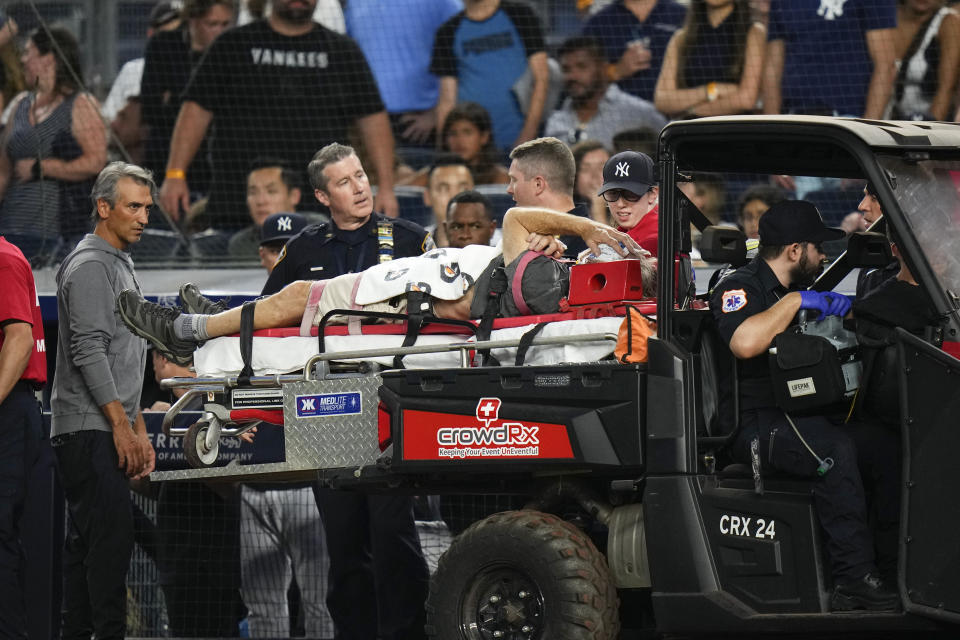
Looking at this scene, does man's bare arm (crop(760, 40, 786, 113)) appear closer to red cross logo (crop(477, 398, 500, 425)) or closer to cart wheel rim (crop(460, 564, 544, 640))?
red cross logo (crop(477, 398, 500, 425))

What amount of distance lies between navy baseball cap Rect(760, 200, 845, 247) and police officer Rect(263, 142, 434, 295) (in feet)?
8.71

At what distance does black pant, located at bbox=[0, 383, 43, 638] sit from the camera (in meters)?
6.92

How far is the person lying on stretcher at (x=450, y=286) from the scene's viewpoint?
6.12m

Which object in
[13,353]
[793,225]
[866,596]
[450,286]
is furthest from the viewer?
[13,353]

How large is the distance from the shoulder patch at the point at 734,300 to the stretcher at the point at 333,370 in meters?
0.45

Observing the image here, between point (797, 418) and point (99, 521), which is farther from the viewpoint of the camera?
point (99, 521)

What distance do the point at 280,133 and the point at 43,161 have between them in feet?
6.54

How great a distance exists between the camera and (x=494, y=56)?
12281mm

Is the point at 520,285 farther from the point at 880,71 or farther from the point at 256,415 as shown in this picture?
the point at 880,71

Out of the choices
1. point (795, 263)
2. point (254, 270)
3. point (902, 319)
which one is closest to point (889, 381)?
point (902, 319)

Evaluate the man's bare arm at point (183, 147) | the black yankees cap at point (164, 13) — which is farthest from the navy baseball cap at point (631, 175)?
the black yankees cap at point (164, 13)

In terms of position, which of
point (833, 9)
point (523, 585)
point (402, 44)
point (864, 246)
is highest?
point (833, 9)

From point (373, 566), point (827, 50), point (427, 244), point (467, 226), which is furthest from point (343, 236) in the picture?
point (827, 50)

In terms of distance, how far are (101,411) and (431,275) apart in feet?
6.51
